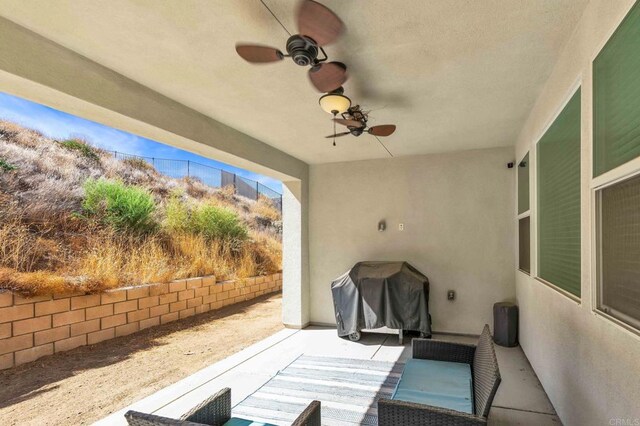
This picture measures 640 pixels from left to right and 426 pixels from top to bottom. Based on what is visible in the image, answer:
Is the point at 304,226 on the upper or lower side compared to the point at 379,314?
upper

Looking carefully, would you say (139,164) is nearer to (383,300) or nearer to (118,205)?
(118,205)

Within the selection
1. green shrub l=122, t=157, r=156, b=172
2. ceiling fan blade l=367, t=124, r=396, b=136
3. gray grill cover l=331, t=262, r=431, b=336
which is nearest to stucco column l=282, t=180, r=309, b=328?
gray grill cover l=331, t=262, r=431, b=336

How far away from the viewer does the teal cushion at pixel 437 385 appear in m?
2.35

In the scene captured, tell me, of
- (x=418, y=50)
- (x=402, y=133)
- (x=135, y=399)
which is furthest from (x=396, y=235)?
(x=135, y=399)

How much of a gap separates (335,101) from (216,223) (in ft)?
22.3

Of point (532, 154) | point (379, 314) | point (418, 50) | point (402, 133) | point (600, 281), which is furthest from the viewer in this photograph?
point (379, 314)

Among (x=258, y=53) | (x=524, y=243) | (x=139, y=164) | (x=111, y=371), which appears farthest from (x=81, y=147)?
(x=524, y=243)

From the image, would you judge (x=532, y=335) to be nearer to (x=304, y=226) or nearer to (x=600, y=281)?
(x=600, y=281)

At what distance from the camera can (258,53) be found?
209 cm

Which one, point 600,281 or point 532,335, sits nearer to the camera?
point 600,281

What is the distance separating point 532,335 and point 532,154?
2053 millimetres

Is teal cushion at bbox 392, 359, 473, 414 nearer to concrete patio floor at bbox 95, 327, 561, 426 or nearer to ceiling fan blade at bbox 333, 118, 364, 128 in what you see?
concrete patio floor at bbox 95, 327, 561, 426

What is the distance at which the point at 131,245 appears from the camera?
6633 mm

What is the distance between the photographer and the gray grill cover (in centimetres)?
477
